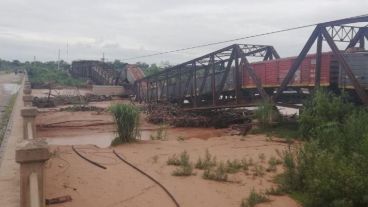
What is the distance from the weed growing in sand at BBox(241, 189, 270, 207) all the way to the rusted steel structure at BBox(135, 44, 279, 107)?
12.2 m

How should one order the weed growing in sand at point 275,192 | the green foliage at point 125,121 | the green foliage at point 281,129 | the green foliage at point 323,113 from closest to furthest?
the weed growing in sand at point 275,192 → the green foliage at point 323,113 → the green foliage at point 125,121 → the green foliage at point 281,129

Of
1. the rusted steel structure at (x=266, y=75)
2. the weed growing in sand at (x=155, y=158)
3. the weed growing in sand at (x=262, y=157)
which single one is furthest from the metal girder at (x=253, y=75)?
the weed growing in sand at (x=155, y=158)

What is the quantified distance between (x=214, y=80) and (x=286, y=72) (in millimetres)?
5738

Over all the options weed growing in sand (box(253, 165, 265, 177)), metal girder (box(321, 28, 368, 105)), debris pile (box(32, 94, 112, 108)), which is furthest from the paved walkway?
debris pile (box(32, 94, 112, 108))

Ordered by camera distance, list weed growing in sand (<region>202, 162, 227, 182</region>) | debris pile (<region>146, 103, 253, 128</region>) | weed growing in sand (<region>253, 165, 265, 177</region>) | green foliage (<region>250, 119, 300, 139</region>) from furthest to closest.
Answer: debris pile (<region>146, 103, 253, 128</region>) < green foliage (<region>250, 119, 300, 139</region>) < weed growing in sand (<region>253, 165, 265, 177</region>) < weed growing in sand (<region>202, 162, 227, 182</region>)

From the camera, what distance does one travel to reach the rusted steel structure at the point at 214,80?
23.7 metres

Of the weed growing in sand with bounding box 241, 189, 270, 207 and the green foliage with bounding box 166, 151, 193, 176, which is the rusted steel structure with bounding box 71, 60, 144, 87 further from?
the weed growing in sand with bounding box 241, 189, 270, 207

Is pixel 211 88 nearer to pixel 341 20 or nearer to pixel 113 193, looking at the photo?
pixel 341 20

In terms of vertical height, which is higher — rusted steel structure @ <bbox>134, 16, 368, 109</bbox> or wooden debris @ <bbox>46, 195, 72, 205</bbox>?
rusted steel structure @ <bbox>134, 16, 368, 109</bbox>

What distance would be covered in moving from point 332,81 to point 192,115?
10491 mm

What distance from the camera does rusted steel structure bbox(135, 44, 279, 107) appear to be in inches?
935

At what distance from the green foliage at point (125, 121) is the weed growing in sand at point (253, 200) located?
840 centimetres

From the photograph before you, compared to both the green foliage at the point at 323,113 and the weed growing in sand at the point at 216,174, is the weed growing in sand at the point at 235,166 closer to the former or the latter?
the weed growing in sand at the point at 216,174

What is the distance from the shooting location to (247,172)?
437 inches
